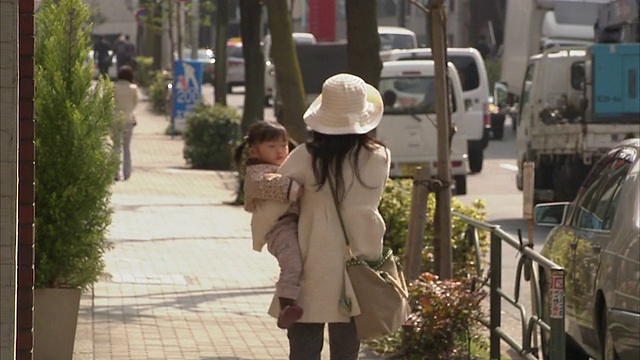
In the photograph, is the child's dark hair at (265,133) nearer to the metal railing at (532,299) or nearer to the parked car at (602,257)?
the metal railing at (532,299)

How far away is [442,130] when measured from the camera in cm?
941

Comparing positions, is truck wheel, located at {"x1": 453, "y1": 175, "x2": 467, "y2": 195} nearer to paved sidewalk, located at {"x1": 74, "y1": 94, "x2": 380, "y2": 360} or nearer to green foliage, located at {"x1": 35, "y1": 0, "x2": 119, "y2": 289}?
paved sidewalk, located at {"x1": 74, "y1": 94, "x2": 380, "y2": 360}

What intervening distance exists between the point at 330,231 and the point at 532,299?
201 cm

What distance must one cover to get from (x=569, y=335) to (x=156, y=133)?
26.7 metres

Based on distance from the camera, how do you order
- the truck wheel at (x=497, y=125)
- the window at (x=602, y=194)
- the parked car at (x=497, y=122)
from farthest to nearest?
the truck wheel at (x=497, y=125) < the parked car at (x=497, y=122) < the window at (x=602, y=194)

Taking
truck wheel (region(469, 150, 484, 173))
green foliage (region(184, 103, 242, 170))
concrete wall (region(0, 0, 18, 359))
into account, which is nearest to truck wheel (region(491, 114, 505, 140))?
truck wheel (region(469, 150, 484, 173))

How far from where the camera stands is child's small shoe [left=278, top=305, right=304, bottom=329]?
604 cm

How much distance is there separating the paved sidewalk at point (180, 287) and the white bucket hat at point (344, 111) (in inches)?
116

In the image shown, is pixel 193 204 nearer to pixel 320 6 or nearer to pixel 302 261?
pixel 302 261

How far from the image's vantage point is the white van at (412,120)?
2147 centimetres

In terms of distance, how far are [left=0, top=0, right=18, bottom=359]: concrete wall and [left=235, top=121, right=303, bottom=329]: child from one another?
1914 mm

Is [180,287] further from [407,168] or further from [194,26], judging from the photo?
[194,26]

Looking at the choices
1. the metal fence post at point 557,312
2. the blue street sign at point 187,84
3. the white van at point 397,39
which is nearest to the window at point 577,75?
the blue street sign at point 187,84

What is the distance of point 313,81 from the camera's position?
29.1 meters
